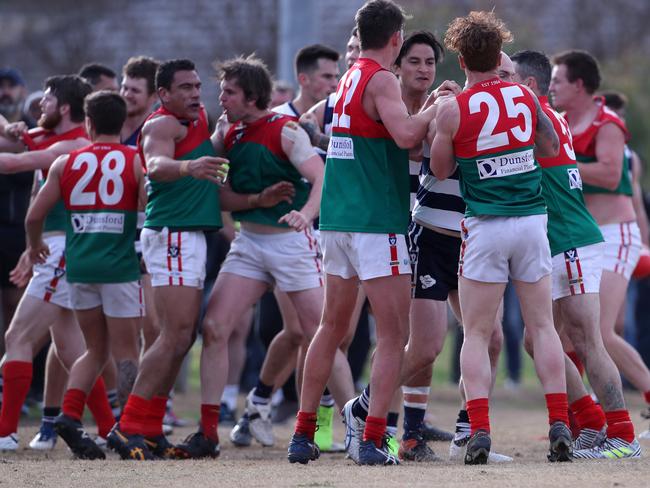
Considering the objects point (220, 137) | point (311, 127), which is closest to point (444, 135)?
point (311, 127)

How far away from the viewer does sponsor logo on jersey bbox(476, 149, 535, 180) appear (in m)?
6.46

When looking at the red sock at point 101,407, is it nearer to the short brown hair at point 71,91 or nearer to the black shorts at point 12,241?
the short brown hair at point 71,91

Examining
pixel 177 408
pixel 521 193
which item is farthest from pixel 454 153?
pixel 177 408

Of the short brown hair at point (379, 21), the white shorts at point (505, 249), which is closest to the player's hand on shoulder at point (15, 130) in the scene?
the short brown hair at point (379, 21)

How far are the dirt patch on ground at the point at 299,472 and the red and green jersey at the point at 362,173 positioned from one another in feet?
4.34

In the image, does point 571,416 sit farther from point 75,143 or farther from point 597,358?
point 75,143

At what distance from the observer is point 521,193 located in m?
6.49

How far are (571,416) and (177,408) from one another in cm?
531

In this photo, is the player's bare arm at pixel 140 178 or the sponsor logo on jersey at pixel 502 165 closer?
the sponsor logo on jersey at pixel 502 165

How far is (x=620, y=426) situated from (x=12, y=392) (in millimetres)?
4043

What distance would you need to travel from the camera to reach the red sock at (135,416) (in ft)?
24.9

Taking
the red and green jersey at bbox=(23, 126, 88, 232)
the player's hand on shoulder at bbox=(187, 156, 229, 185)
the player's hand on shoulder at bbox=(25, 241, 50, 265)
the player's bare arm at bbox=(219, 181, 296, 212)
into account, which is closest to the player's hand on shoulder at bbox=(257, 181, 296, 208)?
the player's bare arm at bbox=(219, 181, 296, 212)

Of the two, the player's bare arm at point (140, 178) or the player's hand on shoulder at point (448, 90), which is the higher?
the player's hand on shoulder at point (448, 90)

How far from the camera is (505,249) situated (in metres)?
6.45
